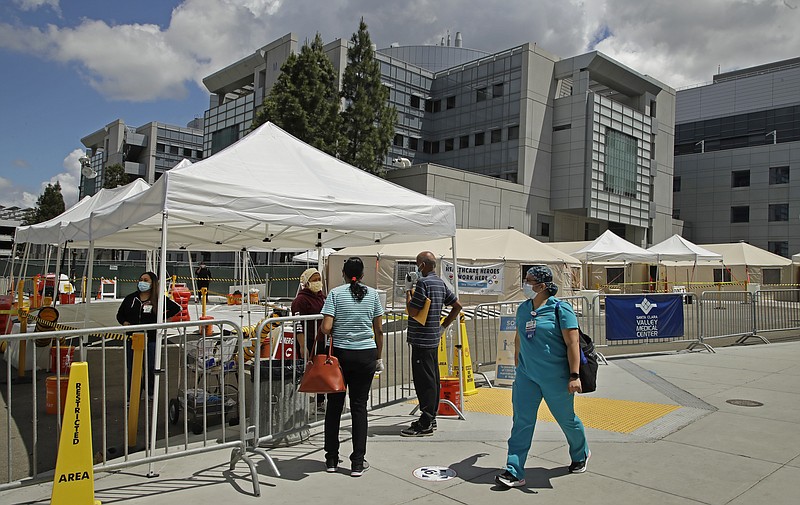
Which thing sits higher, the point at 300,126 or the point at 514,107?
the point at 514,107

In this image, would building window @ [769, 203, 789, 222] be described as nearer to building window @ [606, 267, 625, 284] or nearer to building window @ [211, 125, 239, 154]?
building window @ [606, 267, 625, 284]

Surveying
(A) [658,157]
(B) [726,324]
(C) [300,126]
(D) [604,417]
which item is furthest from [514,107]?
(D) [604,417]

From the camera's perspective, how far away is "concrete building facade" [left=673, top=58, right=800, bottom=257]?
57.3 metres

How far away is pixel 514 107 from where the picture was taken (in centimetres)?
Answer: 4775

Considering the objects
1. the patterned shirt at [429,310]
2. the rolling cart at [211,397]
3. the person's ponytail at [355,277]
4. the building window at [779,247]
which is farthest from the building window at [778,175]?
the person's ponytail at [355,277]

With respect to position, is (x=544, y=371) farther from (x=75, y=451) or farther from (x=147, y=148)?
(x=147, y=148)

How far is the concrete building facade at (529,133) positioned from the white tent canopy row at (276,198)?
3256cm

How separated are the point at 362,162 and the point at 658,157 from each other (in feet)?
114

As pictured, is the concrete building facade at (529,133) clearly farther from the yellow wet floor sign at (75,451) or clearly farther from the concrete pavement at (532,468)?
the yellow wet floor sign at (75,451)

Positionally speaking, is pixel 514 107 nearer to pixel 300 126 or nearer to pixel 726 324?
pixel 300 126

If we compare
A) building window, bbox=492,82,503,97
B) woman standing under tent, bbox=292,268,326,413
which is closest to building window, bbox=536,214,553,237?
building window, bbox=492,82,503,97

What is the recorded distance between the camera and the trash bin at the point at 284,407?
6.03m

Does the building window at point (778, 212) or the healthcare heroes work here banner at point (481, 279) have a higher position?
the building window at point (778, 212)

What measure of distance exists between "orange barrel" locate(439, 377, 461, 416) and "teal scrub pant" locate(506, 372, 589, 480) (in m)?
2.26
